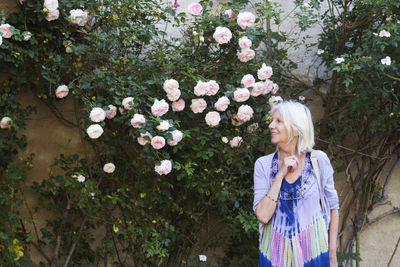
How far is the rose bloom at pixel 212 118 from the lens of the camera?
354 centimetres

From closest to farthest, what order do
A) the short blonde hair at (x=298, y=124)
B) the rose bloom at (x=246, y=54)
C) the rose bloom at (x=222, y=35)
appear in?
1. the short blonde hair at (x=298, y=124)
2. the rose bloom at (x=222, y=35)
3. the rose bloom at (x=246, y=54)

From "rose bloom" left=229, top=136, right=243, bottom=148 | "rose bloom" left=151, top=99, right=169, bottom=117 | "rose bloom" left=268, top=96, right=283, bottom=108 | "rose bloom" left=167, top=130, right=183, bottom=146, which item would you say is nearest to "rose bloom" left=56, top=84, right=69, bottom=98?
"rose bloom" left=151, top=99, right=169, bottom=117

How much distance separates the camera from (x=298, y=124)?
2.42 metres

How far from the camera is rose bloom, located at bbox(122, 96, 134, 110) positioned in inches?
132

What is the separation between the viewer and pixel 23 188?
13.2 feet

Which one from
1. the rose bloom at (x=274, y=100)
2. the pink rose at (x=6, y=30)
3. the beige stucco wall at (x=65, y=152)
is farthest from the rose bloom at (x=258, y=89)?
the pink rose at (x=6, y=30)

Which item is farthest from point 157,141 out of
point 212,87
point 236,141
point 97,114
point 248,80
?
point 248,80

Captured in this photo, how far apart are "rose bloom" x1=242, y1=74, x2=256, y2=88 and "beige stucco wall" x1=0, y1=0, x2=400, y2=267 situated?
148 centimetres

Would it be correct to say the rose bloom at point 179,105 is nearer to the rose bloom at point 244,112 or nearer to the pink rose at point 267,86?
the rose bloom at point 244,112

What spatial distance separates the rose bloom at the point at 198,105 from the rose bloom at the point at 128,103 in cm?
46

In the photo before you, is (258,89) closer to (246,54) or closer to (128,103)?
(246,54)

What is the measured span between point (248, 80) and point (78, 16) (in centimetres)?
132

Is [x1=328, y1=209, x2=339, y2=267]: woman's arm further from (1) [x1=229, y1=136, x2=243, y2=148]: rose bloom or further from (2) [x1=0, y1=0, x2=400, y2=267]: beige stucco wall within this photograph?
(2) [x1=0, y1=0, x2=400, y2=267]: beige stucco wall

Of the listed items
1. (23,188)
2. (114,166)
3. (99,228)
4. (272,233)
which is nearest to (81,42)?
(114,166)
